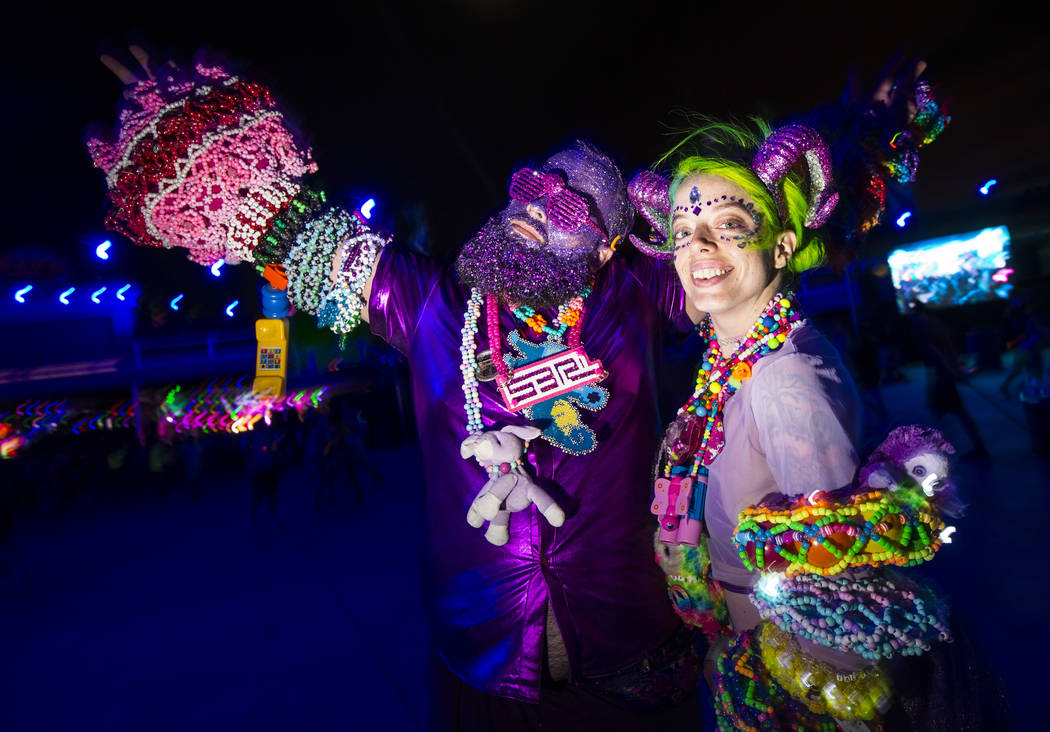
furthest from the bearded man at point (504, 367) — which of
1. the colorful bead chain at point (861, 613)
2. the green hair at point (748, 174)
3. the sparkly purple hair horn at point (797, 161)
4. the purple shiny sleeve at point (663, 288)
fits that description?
the colorful bead chain at point (861, 613)

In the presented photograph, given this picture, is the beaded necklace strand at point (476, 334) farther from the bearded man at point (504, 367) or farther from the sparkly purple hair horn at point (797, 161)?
the sparkly purple hair horn at point (797, 161)

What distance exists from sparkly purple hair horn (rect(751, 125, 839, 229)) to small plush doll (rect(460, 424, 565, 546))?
863 mm

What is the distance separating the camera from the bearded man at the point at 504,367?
1485 millimetres

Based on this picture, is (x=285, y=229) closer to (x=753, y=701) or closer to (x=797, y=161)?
(x=797, y=161)

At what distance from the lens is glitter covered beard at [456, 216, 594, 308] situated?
5.22ft

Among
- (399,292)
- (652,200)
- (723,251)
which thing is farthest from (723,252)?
(399,292)

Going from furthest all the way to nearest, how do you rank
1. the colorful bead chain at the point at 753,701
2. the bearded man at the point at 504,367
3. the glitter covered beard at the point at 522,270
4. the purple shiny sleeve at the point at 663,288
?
the purple shiny sleeve at the point at 663,288 < the glitter covered beard at the point at 522,270 < the bearded man at the point at 504,367 < the colorful bead chain at the point at 753,701

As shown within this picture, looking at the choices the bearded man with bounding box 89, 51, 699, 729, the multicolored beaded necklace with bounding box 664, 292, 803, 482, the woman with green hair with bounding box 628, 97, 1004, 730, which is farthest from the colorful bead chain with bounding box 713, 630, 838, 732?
the multicolored beaded necklace with bounding box 664, 292, 803, 482

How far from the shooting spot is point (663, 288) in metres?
1.79

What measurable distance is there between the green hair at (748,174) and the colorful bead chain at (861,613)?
0.76m

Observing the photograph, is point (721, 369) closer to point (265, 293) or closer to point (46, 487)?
point (265, 293)

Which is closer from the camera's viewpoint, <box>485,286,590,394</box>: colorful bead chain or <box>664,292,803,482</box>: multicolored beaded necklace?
<box>664,292,803,482</box>: multicolored beaded necklace

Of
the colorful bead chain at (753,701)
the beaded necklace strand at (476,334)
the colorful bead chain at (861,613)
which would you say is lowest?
the colorful bead chain at (753,701)

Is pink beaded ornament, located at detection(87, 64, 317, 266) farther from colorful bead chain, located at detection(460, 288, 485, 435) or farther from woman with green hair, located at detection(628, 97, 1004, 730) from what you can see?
woman with green hair, located at detection(628, 97, 1004, 730)
